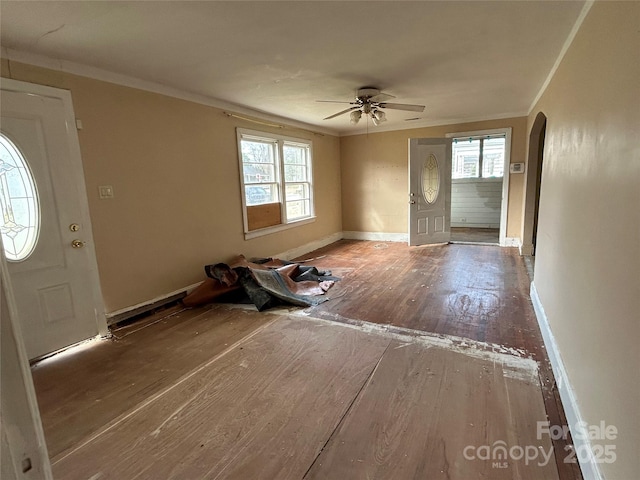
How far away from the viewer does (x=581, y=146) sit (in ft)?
6.32

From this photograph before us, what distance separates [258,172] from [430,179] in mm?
3214

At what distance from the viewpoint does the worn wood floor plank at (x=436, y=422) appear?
1539mm

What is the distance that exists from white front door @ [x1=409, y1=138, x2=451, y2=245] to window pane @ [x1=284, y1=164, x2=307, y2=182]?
1.94 m

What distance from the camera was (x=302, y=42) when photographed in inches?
96.3

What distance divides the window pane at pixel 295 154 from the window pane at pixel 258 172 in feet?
1.59

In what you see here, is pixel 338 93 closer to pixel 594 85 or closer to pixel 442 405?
pixel 594 85

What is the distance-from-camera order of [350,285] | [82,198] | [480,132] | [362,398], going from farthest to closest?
[480,132] → [350,285] → [82,198] → [362,398]

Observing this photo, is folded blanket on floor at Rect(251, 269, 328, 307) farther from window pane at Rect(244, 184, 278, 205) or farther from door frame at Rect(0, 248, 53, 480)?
door frame at Rect(0, 248, 53, 480)

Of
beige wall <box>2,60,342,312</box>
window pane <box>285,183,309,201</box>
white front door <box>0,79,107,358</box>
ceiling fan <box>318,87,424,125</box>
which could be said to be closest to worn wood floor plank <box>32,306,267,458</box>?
white front door <box>0,79,107,358</box>

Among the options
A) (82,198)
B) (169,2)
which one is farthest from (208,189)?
(169,2)

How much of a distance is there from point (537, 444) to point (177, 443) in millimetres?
1827

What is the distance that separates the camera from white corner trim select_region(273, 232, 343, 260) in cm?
562

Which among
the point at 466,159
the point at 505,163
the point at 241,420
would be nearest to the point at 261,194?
the point at 241,420

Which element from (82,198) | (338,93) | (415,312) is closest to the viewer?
(82,198)
